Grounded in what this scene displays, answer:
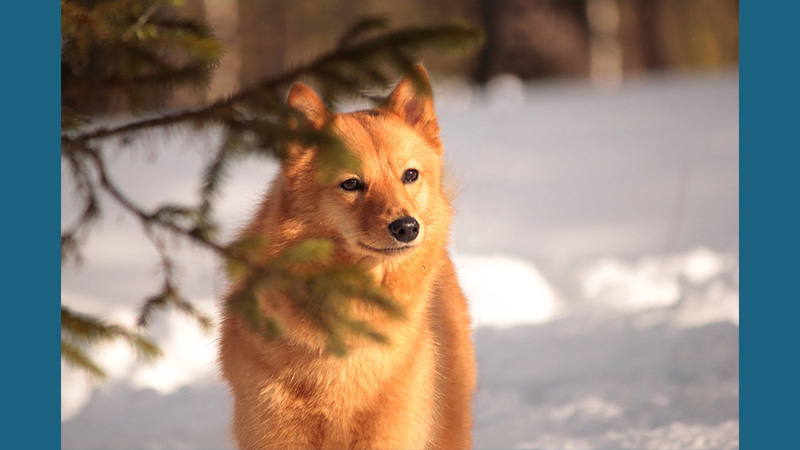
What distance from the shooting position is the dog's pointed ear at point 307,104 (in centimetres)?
244

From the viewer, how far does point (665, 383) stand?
425 cm

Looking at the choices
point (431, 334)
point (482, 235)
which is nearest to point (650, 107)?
point (482, 235)

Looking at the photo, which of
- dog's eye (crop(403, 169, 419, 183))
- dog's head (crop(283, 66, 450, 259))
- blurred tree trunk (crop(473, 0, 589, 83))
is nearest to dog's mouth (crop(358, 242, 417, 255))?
dog's head (crop(283, 66, 450, 259))

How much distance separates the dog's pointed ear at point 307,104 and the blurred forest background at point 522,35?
0.46m

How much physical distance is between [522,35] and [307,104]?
8.69 metres

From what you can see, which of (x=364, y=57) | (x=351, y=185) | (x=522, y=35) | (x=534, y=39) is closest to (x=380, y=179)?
→ (x=351, y=185)

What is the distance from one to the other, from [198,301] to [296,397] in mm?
3405

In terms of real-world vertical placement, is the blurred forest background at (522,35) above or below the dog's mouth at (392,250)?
above

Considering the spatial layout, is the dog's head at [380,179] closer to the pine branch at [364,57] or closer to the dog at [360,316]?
the dog at [360,316]

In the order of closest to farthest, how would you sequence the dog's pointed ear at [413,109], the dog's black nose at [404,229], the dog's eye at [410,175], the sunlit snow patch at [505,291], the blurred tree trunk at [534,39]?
the dog's black nose at [404,229]
the dog's eye at [410,175]
the dog's pointed ear at [413,109]
the sunlit snow patch at [505,291]
the blurred tree trunk at [534,39]

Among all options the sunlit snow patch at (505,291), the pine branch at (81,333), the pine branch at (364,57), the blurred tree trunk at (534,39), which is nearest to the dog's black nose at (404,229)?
the pine branch at (364,57)

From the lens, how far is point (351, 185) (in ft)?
8.23

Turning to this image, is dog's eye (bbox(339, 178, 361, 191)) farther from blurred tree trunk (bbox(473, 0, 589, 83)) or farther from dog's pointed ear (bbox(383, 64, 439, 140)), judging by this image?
blurred tree trunk (bbox(473, 0, 589, 83))

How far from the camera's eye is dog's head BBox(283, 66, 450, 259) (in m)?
2.39
